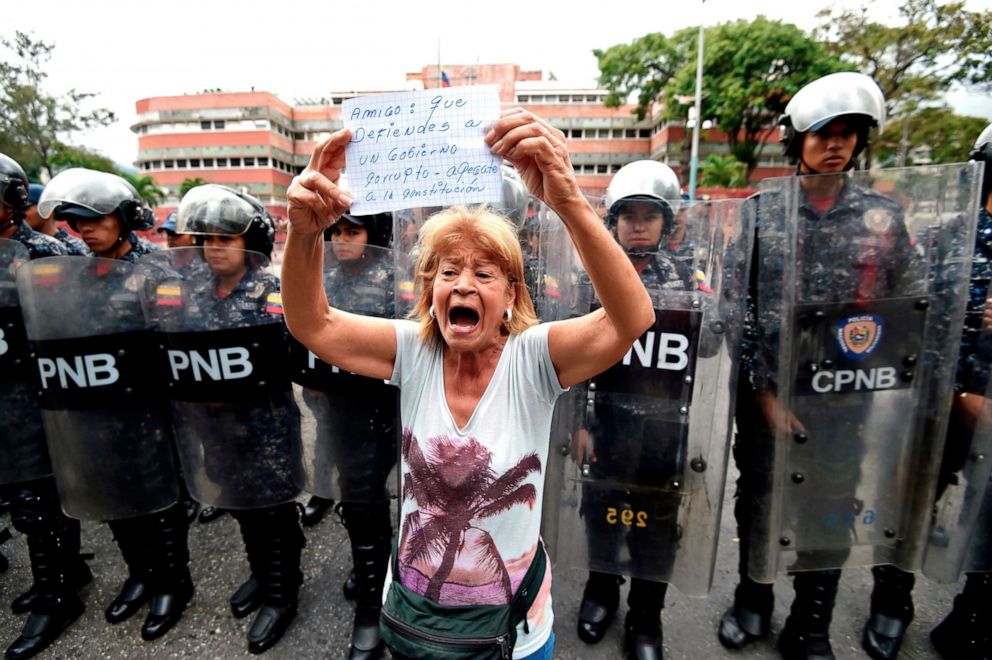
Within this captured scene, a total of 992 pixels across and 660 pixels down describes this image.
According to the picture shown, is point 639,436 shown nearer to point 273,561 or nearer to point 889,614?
point 889,614

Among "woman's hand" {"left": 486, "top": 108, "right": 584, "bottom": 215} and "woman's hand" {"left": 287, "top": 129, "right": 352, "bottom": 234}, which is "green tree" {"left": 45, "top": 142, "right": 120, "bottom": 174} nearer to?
"woman's hand" {"left": 287, "top": 129, "right": 352, "bottom": 234}

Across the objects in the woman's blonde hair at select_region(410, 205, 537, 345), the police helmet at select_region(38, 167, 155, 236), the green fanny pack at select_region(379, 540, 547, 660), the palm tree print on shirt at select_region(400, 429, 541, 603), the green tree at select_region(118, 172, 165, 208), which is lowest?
the green fanny pack at select_region(379, 540, 547, 660)

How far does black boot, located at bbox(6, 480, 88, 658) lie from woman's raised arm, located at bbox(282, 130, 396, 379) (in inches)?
83.1

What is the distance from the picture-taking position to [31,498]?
245 cm

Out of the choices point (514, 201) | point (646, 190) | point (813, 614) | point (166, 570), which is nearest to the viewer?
point (646, 190)

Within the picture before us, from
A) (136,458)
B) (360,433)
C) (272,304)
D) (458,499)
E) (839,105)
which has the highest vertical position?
(839,105)

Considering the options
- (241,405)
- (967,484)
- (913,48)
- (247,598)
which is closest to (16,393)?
(241,405)

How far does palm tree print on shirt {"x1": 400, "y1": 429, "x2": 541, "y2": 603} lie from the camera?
134 cm

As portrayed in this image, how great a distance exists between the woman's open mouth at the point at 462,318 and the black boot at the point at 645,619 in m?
1.57

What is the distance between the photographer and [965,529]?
6.63 ft

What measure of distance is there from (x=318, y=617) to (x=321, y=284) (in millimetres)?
1961

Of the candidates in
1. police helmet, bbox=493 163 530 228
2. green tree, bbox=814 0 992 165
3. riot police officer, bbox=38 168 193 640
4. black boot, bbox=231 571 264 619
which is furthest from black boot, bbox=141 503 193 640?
green tree, bbox=814 0 992 165

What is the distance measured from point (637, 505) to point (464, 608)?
98cm

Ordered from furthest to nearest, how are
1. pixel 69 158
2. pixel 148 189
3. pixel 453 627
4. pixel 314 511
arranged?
pixel 148 189
pixel 69 158
pixel 314 511
pixel 453 627
